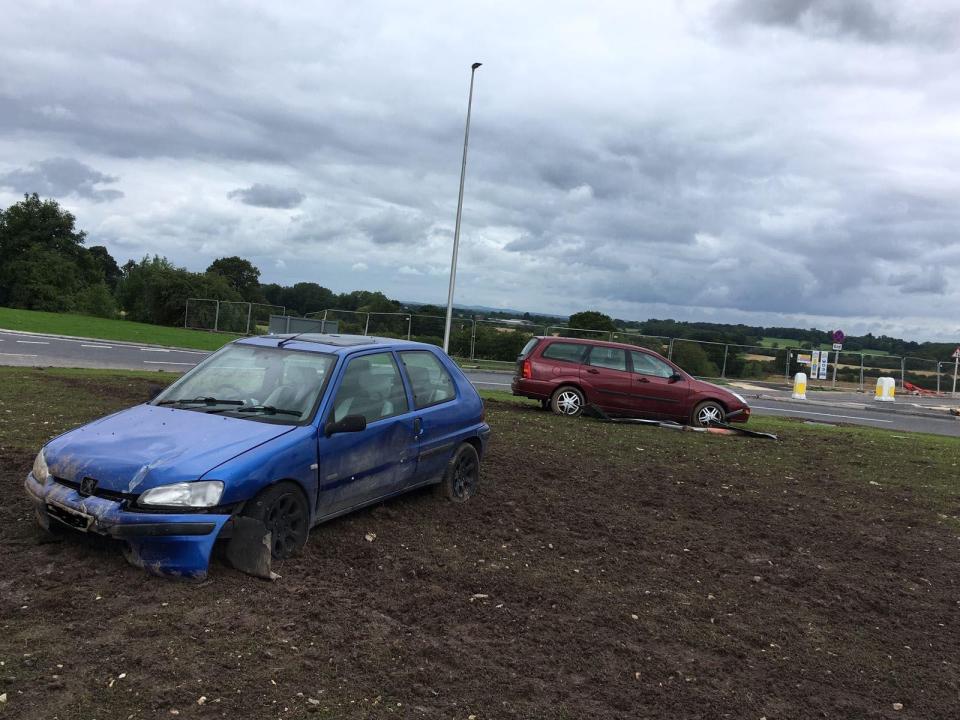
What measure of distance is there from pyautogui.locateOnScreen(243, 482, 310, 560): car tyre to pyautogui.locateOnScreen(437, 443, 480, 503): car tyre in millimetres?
1884

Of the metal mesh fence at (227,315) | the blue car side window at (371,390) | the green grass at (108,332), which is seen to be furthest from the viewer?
the metal mesh fence at (227,315)

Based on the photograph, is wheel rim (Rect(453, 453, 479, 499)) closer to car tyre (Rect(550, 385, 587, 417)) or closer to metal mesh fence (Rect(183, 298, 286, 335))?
car tyre (Rect(550, 385, 587, 417))

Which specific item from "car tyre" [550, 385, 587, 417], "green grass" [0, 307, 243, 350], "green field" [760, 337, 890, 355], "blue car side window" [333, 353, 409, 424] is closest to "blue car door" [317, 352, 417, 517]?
"blue car side window" [333, 353, 409, 424]

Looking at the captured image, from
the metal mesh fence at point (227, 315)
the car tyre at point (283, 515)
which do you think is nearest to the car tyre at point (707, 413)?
the car tyre at point (283, 515)

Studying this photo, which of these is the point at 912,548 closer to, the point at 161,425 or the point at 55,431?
the point at 161,425

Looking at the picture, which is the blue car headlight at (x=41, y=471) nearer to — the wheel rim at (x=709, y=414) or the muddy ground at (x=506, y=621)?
the muddy ground at (x=506, y=621)

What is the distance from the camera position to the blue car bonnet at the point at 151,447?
15.2 ft

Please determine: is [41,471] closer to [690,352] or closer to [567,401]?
[567,401]

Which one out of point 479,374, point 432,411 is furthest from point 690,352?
point 432,411

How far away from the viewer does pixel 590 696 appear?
3830 mm

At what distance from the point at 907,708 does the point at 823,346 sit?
36.1 metres

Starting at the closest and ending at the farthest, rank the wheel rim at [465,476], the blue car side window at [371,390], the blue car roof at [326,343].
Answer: the blue car side window at [371,390] < the blue car roof at [326,343] < the wheel rim at [465,476]

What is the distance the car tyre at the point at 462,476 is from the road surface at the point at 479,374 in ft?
47.7

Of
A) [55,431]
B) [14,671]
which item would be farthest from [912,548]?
[55,431]
